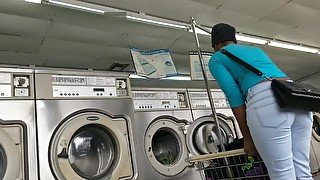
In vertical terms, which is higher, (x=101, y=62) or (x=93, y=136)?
(x=101, y=62)

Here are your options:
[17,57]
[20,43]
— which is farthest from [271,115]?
[17,57]

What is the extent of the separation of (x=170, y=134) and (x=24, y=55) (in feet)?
10.7

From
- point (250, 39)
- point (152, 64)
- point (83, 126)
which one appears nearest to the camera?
point (83, 126)

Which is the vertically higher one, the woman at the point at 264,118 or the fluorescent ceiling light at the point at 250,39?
the fluorescent ceiling light at the point at 250,39

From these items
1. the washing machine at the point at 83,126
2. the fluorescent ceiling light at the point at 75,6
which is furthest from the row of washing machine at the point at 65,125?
the fluorescent ceiling light at the point at 75,6

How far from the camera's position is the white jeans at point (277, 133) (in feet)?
4.11

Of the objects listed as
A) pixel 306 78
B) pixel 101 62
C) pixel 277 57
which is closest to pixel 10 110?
pixel 101 62

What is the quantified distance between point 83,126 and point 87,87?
0.32 metres

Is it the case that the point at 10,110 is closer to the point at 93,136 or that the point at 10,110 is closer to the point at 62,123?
the point at 62,123

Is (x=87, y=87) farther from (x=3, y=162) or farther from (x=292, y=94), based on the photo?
(x=292, y=94)

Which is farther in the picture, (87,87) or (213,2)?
(213,2)

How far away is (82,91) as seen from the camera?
2.21 metres

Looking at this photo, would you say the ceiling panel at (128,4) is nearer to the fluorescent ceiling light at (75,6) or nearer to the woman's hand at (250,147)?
the fluorescent ceiling light at (75,6)

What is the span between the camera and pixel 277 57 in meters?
6.72
